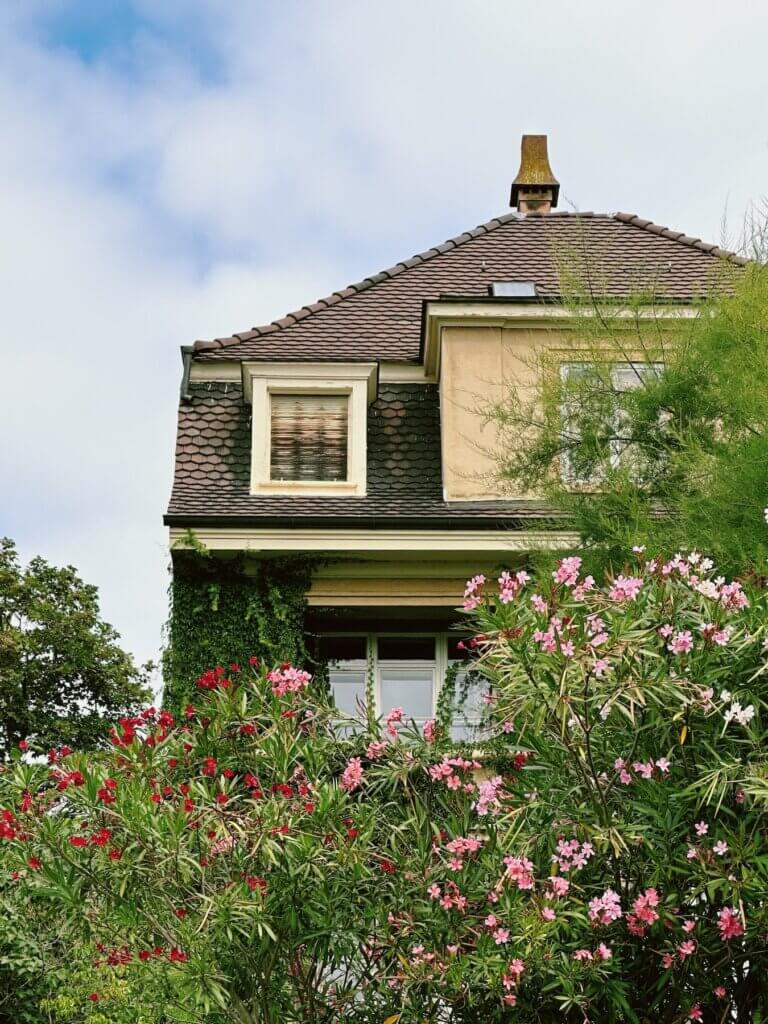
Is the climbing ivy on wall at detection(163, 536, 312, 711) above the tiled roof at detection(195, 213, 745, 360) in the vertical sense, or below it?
below

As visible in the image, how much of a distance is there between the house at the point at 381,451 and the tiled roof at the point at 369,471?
20 millimetres

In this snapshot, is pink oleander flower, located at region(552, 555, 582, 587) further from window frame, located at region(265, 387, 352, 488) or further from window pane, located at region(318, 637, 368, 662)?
window pane, located at region(318, 637, 368, 662)

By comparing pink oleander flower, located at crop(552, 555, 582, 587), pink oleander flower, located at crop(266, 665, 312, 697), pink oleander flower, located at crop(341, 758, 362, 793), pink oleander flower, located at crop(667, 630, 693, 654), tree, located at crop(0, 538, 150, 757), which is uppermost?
pink oleander flower, located at crop(552, 555, 582, 587)

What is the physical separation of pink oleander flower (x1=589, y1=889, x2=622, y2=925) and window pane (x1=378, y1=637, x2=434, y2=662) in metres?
8.64

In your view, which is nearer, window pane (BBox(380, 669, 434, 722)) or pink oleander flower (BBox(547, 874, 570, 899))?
pink oleander flower (BBox(547, 874, 570, 899))

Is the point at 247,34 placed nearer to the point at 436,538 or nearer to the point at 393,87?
the point at 393,87

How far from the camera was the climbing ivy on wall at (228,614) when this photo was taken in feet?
45.5

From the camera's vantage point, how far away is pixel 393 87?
898cm

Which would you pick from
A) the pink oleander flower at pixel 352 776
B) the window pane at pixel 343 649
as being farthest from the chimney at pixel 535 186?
the pink oleander flower at pixel 352 776

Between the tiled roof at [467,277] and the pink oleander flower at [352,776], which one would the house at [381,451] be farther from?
the pink oleander flower at [352,776]

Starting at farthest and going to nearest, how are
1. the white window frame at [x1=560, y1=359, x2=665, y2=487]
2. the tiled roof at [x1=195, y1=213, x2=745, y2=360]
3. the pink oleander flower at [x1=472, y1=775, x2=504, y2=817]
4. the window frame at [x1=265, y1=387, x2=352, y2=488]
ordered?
1. the tiled roof at [x1=195, y1=213, x2=745, y2=360]
2. the window frame at [x1=265, y1=387, x2=352, y2=488]
3. the white window frame at [x1=560, y1=359, x2=665, y2=487]
4. the pink oleander flower at [x1=472, y1=775, x2=504, y2=817]

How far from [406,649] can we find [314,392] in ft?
9.60

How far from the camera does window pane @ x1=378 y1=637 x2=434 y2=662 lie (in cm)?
1494

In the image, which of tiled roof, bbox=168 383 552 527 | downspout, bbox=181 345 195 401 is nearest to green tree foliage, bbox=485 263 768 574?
tiled roof, bbox=168 383 552 527
